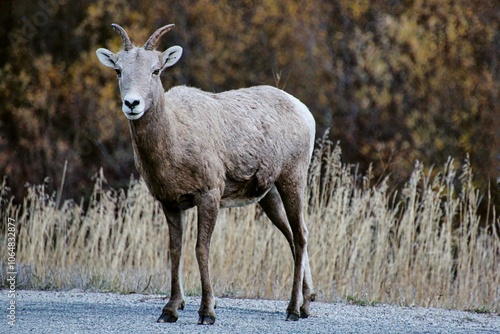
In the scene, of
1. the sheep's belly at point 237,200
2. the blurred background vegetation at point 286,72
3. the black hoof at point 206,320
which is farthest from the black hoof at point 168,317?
the blurred background vegetation at point 286,72

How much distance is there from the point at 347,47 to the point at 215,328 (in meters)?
12.1

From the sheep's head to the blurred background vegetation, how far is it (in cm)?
877

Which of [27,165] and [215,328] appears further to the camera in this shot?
[27,165]

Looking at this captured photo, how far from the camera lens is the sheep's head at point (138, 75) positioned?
6.23 m

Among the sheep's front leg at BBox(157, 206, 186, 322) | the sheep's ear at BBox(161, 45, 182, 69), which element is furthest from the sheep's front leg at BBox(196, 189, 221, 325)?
the sheep's ear at BBox(161, 45, 182, 69)

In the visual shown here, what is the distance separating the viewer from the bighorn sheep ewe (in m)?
6.61

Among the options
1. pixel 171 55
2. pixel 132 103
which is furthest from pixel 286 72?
pixel 132 103

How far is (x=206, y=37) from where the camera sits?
19812mm

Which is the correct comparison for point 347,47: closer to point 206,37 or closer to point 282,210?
point 206,37

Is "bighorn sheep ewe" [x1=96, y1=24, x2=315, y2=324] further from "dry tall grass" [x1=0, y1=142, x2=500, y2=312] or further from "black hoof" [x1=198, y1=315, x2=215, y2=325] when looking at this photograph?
"dry tall grass" [x1=0, y1=142, x2=500, y2=312]

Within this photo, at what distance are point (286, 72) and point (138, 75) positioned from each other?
1257 centimetres

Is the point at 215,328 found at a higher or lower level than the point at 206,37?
lower

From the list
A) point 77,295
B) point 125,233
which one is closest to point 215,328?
point 77,295

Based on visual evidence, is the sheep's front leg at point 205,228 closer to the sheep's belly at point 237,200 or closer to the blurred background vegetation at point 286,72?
the sheep's belly at point 237,200
